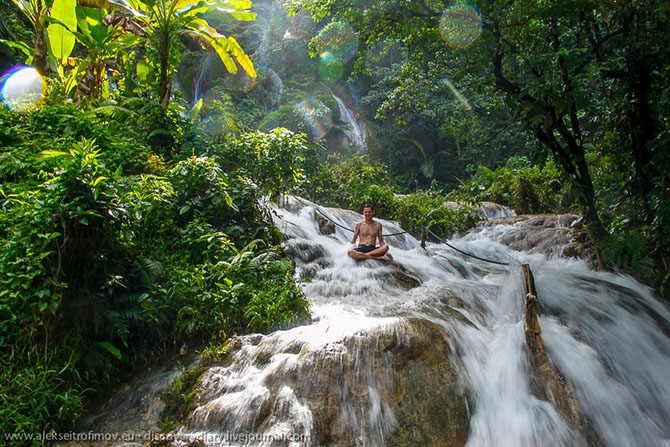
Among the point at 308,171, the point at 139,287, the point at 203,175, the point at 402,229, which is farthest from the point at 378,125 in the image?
the point at 139,287

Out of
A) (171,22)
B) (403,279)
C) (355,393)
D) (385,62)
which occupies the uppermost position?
(385,62)

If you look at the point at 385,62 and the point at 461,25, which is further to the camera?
the point at 385,62

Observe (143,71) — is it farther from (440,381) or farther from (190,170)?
(440,381)

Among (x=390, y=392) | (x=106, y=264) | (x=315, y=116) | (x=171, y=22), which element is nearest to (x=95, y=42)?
(x=171, y=22)

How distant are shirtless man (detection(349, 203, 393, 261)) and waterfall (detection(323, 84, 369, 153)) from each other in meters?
14.1

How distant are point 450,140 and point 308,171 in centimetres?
1180

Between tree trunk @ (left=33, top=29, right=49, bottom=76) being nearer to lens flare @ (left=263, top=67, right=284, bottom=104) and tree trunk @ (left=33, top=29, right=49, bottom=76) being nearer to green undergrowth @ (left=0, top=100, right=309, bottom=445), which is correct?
green undergrowth @ (left=0, top=100, right=309, bottom=445)

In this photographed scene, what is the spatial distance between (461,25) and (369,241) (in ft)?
13.9

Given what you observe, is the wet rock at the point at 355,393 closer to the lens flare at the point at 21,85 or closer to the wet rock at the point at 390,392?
the wet rock at the point at 390,392

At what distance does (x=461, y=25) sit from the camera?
6441 millimetres

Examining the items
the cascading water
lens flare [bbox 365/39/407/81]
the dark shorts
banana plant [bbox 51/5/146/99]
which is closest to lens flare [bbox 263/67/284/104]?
lens flare [bbox 365/39/407/81]

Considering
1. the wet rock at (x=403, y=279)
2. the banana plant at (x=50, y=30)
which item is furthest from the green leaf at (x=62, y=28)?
the wet rock at (x=403, y=279)

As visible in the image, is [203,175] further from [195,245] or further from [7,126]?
[7,126]

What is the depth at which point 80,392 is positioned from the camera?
3.46 m
